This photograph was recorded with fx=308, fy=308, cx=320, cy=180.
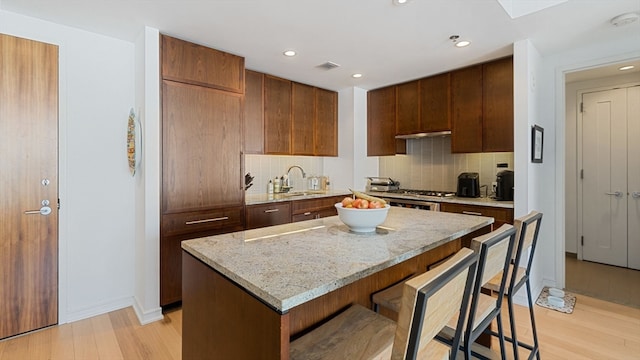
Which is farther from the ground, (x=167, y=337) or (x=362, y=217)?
(x=362, y=217)

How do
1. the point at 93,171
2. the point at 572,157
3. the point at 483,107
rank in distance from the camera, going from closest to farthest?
the point at 93,171 → the point at 483,107 → the point at 572,157

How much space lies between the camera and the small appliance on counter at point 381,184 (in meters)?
4.21

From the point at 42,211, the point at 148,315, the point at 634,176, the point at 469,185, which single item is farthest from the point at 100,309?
the point at 634,176

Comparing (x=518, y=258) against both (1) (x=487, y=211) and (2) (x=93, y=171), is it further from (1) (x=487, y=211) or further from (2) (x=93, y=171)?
(2) (x=93, y=171)

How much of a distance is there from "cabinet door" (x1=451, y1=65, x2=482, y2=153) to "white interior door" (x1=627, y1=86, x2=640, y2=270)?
192 cm

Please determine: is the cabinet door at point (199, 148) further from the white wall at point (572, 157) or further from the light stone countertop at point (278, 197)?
the white wall at point (572, 157)

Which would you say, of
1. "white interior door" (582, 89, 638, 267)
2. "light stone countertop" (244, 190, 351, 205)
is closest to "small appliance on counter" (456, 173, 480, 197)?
"light stone countertop" (244, 190, 351, 205)

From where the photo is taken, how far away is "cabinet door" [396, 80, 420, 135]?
3.82 m

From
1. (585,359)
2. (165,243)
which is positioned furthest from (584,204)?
(165,243)


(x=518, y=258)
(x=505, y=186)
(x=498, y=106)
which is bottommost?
(x=518, y=258)

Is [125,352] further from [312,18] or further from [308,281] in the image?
[312,18]

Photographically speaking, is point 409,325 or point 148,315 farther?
point 148,315

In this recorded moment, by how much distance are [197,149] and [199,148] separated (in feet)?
0.07

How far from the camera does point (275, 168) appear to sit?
4148mm
